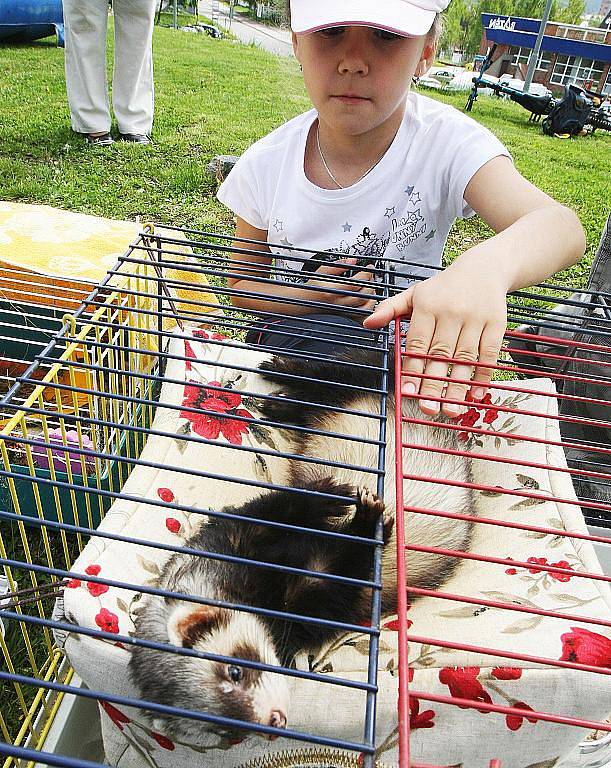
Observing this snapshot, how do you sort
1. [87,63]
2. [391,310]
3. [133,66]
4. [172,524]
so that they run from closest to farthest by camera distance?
[391,310], [172,524], [87,63], [133,66]

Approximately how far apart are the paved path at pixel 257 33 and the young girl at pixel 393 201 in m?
0.14

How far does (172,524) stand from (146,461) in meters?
0.14

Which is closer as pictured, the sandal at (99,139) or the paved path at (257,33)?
the paved path at (257,33)

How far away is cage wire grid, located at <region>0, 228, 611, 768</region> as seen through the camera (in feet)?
1.46

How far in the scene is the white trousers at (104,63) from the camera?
3100 mm

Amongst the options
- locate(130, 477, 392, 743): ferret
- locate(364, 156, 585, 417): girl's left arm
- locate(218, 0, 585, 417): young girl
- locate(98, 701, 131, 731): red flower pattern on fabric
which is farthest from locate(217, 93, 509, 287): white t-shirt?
locate(98, 701, 131, 731): red flower pattern on fabric

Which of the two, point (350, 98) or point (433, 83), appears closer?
point (350, 98)

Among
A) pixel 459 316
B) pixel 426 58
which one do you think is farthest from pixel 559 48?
pixel 459 316

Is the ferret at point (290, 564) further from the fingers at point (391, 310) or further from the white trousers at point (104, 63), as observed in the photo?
the white trousers at point (104, 63)

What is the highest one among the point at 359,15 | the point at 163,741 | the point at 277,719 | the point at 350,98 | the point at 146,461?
the point at 359,15

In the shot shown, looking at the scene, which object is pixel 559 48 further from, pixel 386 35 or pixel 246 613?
pixel 246 613

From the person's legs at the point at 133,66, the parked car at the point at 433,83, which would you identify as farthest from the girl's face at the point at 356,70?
the parked car at the point at 433,83

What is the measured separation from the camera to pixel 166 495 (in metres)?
0.82

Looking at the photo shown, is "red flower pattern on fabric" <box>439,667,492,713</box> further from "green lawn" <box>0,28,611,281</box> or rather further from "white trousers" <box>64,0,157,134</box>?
"white trousers" <box>64,0,157,134</box>
